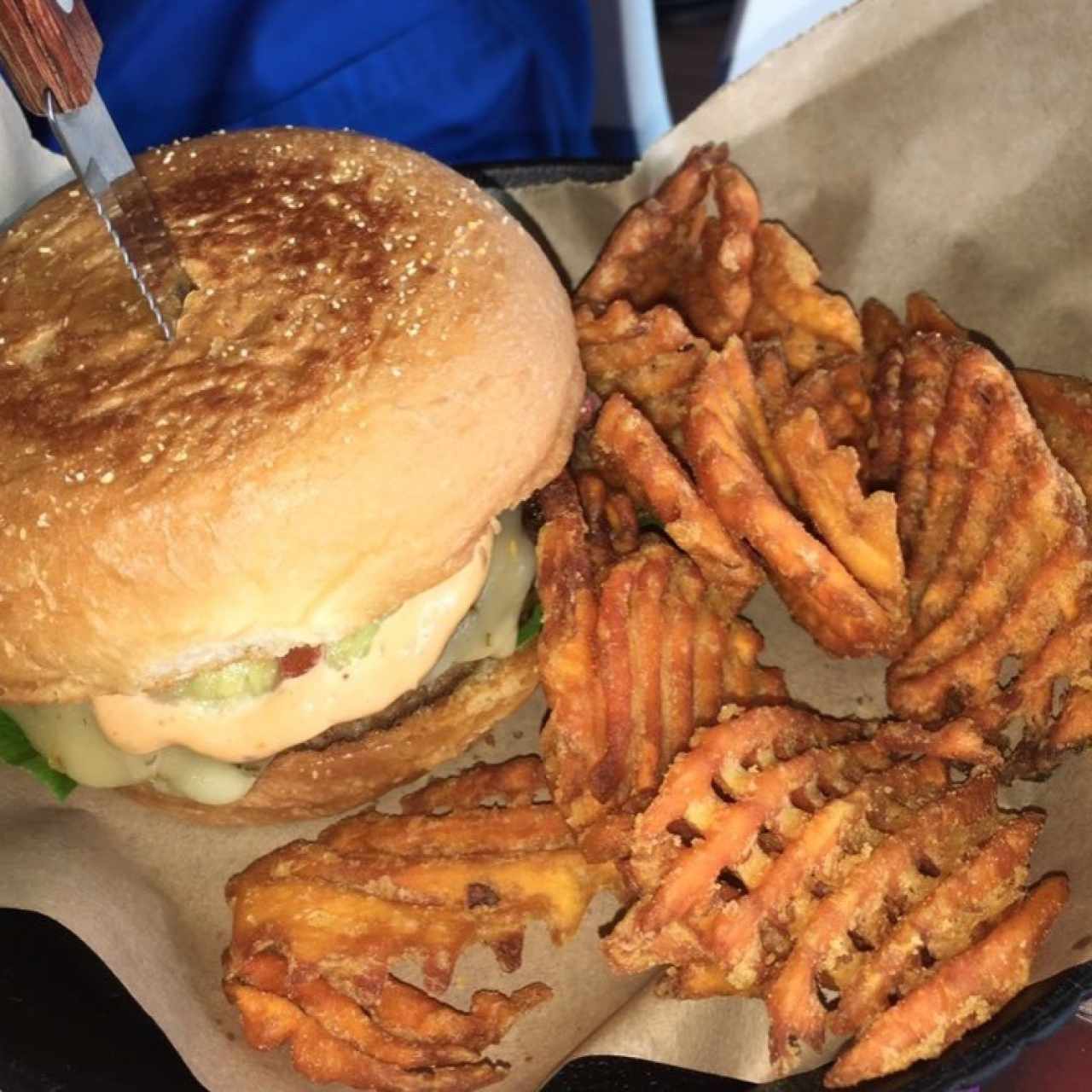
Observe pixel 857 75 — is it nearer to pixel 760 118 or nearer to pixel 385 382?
pixel 760 118

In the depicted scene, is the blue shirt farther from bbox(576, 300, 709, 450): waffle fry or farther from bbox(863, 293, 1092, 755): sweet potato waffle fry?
bbox(863, 293, 1092, 755): sweet potato waffle fry

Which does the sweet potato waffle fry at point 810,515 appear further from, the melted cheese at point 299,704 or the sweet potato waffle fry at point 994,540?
the melted cheese at point 299,704

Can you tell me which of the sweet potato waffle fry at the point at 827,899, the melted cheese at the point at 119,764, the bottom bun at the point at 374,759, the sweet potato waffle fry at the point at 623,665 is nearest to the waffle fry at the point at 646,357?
the sweet potato waffle fry at the point at 623,665

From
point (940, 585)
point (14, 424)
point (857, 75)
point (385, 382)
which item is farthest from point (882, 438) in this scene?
point (14, 424)

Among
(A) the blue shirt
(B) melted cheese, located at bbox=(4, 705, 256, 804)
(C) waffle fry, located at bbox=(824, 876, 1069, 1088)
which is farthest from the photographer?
(A) the blue shirt

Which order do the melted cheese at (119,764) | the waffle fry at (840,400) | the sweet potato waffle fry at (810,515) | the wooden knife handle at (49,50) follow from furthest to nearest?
the waffle fry at (840,400) < the melted cheese at (119,764) < the sweet potato waffle fry at (810,515) < the wooden knife handle at (49,50)

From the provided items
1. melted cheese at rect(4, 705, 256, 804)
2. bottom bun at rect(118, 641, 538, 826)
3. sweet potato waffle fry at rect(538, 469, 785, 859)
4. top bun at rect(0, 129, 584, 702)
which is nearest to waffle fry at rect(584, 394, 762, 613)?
sweet potato waffle fry at rect(538, 469, 785, 859)

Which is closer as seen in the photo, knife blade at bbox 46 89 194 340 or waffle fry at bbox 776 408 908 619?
knife blade at bbox 46 89 194 340
